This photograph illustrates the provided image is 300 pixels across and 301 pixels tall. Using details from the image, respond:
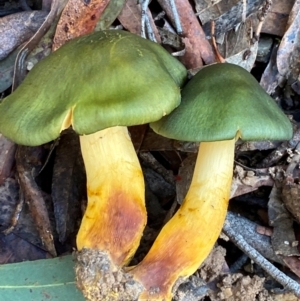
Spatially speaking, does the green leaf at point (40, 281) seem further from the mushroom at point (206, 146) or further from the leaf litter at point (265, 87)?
the mushroom at point (206, 146)

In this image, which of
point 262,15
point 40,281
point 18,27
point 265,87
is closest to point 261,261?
point 265,87

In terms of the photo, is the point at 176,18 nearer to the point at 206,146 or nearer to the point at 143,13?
the point at 143,13

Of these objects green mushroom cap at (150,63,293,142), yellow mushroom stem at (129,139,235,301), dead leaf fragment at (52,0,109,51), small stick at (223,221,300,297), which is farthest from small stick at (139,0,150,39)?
small stick at (223,221,300,297)

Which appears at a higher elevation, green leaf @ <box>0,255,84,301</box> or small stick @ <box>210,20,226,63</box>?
small stick @ <box>210,20,226,63</box>

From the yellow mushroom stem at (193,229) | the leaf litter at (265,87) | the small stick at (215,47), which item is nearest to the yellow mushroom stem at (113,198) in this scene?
the yellow mushroom stem at (193,229)

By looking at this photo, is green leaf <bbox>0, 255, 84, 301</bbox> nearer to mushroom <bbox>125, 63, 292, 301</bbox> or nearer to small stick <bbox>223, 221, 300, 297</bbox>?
mushroom <bbox>125, 63, 292, 301</bbox>

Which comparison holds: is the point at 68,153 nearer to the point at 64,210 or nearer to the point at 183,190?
Answer: the point at 64,210
